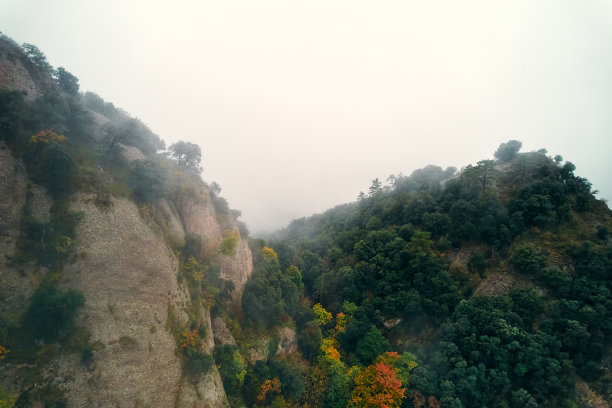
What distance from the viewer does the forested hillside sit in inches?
1469

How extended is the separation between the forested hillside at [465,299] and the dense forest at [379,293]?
0.77ft

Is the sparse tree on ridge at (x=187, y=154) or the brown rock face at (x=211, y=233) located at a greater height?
the sparse tree on ridge at (x=187, y=154)

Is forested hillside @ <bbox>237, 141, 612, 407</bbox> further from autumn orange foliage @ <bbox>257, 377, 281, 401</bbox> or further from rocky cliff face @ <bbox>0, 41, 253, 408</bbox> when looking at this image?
rocky cliff face @ <bbox>0, 41, 253, 408</bbox>

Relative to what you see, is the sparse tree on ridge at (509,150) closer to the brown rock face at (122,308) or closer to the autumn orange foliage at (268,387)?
the autumn orange foliage at (268,387)

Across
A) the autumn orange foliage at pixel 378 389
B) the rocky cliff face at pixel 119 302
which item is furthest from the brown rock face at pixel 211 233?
the autumn orange foliage at pixel 378 389

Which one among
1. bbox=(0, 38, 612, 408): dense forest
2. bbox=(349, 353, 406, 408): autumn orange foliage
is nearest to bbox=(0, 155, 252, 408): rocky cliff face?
bbox=(0, 38, 612, 408): dense forest

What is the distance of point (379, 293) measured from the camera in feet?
171

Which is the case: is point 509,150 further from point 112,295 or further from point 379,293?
point 112,295

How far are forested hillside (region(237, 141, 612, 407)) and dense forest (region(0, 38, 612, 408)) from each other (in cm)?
23

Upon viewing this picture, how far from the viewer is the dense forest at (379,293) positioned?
96.2 ft

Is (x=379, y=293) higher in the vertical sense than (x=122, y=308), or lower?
higher

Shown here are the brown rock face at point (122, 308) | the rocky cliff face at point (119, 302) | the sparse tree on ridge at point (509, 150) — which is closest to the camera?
the rocky cliff face at point (119, 302)

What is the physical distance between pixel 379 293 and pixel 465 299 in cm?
1388

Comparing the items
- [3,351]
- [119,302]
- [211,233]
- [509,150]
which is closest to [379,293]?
[211,233]
